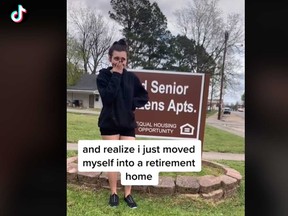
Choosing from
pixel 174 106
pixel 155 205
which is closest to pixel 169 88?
pixel 174 106

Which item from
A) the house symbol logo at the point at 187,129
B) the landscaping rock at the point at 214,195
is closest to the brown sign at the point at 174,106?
the house symbol logo at the point at 187,129

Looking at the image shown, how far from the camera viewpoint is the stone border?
2270 millimetres

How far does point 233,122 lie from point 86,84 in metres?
1.06

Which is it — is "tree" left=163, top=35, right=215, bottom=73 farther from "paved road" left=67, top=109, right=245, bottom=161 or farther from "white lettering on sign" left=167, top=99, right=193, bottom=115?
"paved road" left=67, top=109, right=245, bottom=161

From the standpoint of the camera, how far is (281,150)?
227 cm

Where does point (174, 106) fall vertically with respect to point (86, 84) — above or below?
below

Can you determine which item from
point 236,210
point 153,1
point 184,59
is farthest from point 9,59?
point 236,210

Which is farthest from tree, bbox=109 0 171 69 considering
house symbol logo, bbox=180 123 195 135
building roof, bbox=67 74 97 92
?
house symbol logo, bbox=180 123 195 135

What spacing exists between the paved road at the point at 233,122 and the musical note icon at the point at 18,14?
1454mm

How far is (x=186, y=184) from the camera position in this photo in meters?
2.29

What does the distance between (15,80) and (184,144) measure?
124 centimetres

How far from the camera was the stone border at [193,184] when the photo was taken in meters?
2.27

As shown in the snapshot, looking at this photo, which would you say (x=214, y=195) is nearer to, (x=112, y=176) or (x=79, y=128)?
(x=112, y=176)
